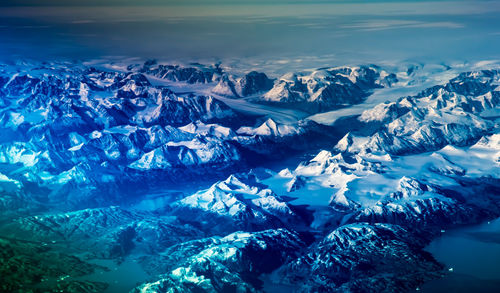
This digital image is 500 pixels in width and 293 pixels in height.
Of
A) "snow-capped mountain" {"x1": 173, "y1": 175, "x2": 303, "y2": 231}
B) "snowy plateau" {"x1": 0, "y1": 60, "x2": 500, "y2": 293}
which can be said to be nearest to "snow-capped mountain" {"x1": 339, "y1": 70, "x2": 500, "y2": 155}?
"snowy plateau" {"x1": 0, "y1": 60, "x2": 500, "y2": 293}

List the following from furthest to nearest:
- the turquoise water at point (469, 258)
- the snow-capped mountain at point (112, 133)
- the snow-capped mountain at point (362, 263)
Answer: the snow-capped mountain at point (112, 133)
the snow-capped mountain at point (362, 263)
the turquoise water at point (469, 258)

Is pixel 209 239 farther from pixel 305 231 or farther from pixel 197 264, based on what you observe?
pixel 305 231

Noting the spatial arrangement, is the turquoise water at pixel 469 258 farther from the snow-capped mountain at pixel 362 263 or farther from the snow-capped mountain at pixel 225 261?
the snow-capped mountain at pixel 225 261

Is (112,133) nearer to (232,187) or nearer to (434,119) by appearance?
(232,187)

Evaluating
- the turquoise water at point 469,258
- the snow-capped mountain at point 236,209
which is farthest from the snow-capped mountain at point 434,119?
the turquoise water at point 469,258

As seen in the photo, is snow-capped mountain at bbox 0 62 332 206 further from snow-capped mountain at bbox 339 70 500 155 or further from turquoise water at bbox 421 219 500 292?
turquoise water at bbox 421 219 500 292

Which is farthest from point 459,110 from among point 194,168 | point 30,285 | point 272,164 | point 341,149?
point 30,285
